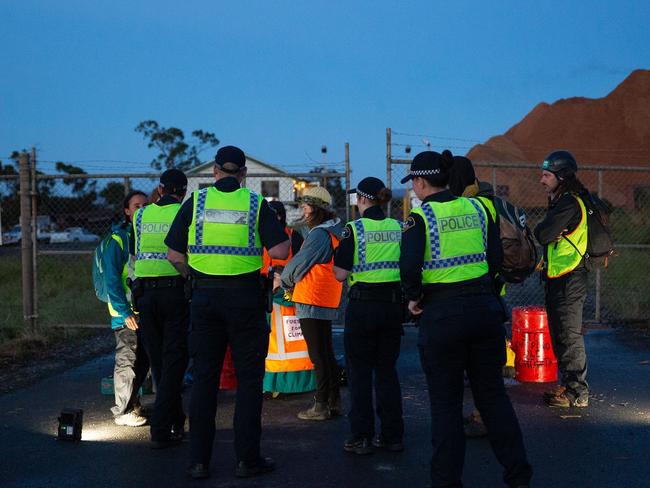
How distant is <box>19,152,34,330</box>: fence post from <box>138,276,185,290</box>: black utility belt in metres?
5.48

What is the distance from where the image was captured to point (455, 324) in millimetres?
4281

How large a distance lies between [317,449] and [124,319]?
6.12 feet

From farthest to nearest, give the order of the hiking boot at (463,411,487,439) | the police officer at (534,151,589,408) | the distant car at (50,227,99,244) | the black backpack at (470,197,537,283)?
the distant car at (50,227,99,244)
the police officer at (534,151,589,408)
the hiking boot at (463,411,487,439)
the black backpack at (470,197,537,283)

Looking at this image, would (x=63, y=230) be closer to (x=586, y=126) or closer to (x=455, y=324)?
(x=455, y=324)

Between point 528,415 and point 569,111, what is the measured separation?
99.3 metres

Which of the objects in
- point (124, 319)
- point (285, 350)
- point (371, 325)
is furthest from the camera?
point (285, 350)

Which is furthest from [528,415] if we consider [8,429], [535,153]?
[535,153]

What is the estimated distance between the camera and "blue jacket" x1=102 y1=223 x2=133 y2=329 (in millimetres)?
6246

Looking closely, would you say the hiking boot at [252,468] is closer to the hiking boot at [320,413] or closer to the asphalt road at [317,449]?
the asphalt road at [317,449]

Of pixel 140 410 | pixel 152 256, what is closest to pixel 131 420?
pixel 140 410

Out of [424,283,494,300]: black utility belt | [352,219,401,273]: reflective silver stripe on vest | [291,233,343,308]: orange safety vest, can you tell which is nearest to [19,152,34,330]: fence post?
[291,233,343,308]: orange safety vest

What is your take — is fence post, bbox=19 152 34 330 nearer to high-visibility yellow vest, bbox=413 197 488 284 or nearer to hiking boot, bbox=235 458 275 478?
hiking boot, bbox=235 458 275 478

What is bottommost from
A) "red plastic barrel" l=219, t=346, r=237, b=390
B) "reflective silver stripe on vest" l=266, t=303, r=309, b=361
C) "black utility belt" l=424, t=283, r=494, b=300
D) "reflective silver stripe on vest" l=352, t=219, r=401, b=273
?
"red plastic barrel" l=219, t=346, r=237, b=390

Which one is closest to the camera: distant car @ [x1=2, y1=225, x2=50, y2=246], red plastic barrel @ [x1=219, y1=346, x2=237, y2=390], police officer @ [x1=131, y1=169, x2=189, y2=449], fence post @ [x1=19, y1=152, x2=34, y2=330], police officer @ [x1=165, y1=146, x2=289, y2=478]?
police officer @ [x1=165, y1=146, x2=289, y2=478]
